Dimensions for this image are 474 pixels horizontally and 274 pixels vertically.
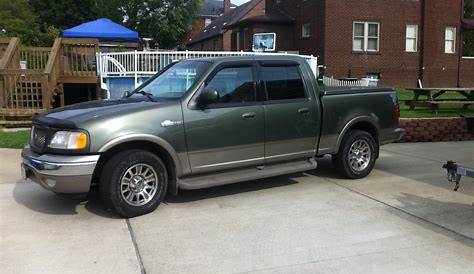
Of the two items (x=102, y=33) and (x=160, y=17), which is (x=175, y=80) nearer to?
(x=102, y=33)

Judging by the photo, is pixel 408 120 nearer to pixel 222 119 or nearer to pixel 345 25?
pixel 222 119

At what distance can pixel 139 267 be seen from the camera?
4.79 m

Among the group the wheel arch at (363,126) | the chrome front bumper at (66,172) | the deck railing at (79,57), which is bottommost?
the chrome front bumper at (66,172)

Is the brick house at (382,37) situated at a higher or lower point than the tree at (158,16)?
lower

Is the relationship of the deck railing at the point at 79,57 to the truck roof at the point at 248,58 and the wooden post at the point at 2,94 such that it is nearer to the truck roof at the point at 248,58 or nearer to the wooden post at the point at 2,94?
the wooden post at the point at 2,94

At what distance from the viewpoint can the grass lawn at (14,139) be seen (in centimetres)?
1062

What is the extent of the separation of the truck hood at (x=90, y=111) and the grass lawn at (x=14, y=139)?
453cm

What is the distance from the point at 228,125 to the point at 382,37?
24139 millimetres

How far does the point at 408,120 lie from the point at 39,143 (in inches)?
322

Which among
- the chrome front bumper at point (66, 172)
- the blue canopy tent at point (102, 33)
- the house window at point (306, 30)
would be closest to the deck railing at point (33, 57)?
the blue canopy tent at point (102, 33)

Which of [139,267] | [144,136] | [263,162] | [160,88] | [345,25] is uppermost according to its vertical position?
[345,25]

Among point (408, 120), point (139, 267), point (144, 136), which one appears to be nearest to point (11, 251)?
point (139, 267)

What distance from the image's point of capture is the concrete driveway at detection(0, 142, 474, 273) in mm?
4859

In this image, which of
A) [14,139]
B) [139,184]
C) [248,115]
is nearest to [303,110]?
[248,115]
